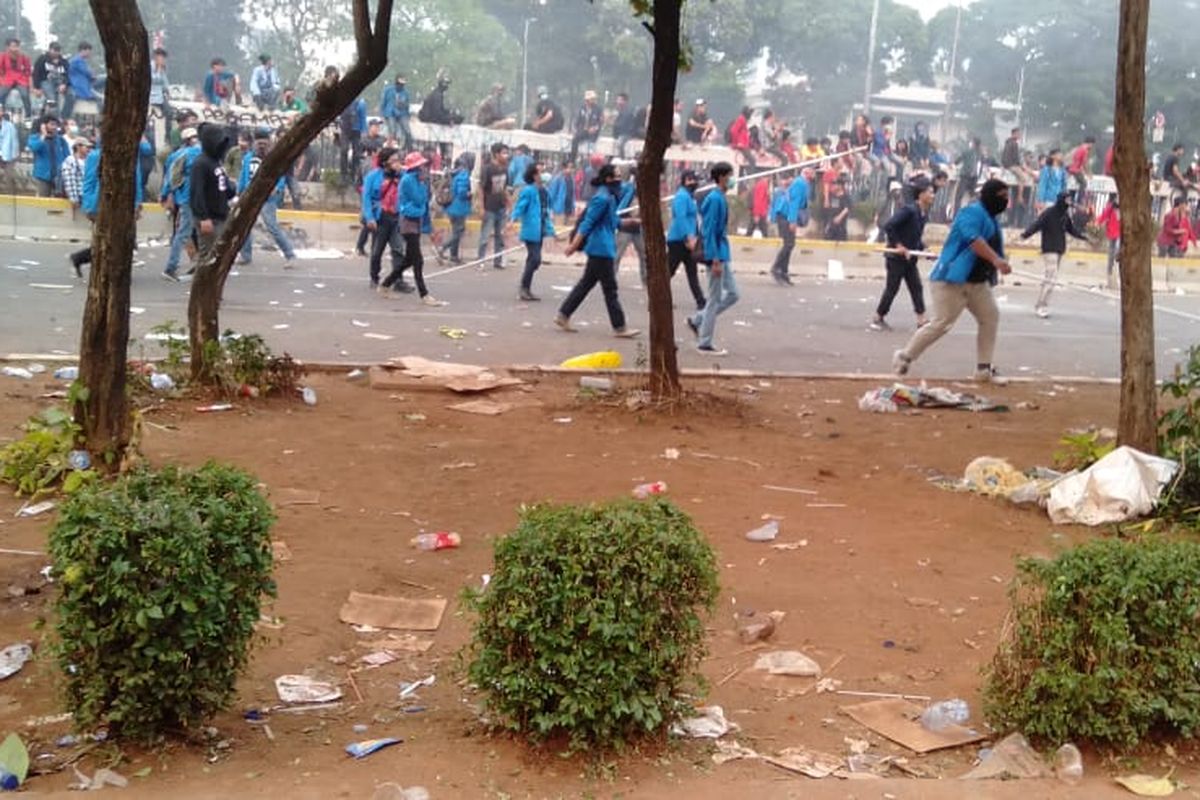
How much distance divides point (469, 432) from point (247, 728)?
4572 mm

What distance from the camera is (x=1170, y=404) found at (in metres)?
10.4

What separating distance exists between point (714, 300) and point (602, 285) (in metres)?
1.30

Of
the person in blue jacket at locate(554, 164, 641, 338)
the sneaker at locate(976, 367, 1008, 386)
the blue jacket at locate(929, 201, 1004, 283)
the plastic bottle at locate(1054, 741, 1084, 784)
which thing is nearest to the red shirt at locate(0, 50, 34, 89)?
the person in blue jacket at locate(554, 164, 641, 338)

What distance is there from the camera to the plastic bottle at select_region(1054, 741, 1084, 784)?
3783 mm

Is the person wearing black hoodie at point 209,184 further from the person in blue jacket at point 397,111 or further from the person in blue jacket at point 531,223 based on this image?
the person in blue jacket at point 397,111

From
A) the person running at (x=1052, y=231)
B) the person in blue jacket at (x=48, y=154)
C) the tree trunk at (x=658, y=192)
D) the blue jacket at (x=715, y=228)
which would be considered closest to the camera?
the tree trunk at (x=658, y=192)

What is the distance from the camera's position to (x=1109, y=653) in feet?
12.6

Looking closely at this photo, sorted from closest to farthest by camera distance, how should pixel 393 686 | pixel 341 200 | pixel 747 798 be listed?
pixel 747 798 → pixel 393 686 → pixel 341 200

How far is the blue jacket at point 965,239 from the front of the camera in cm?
1054

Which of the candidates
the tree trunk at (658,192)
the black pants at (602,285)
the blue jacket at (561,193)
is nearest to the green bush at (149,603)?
the tree trunk at (658,192)

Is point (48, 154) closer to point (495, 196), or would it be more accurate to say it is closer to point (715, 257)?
point (495, 196)

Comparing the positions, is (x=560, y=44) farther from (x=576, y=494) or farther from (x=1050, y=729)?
(x=1050, y=729)

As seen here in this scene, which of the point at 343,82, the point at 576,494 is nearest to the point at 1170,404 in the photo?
the point at 576,494

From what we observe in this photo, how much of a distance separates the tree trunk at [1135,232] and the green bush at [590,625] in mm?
4275
